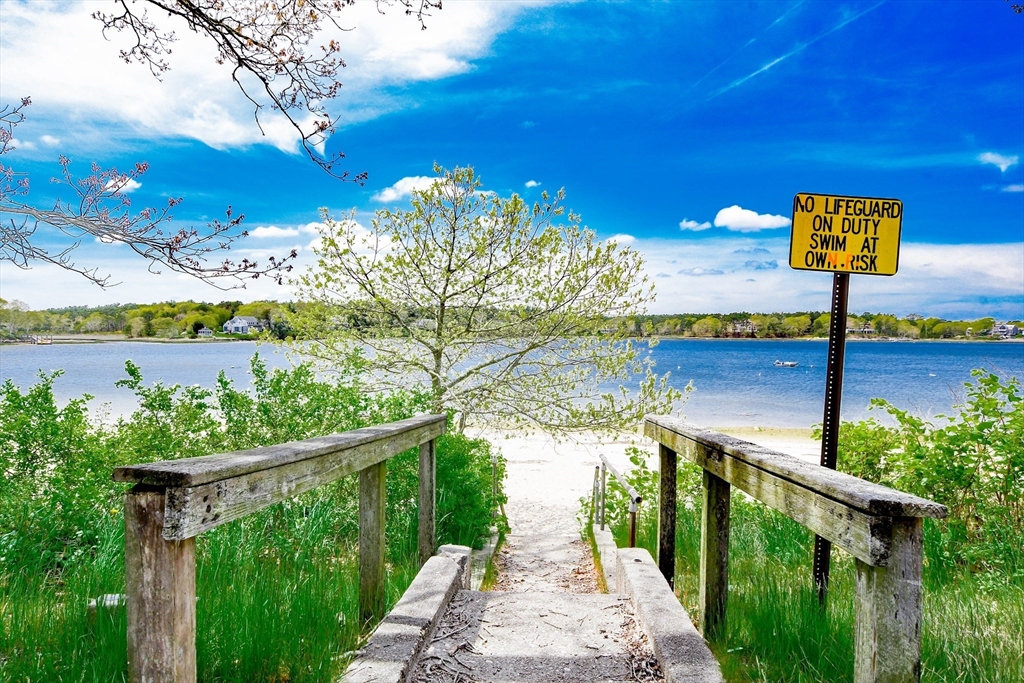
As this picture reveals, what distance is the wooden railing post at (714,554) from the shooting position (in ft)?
12.0

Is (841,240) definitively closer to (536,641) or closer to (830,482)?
(830,482)

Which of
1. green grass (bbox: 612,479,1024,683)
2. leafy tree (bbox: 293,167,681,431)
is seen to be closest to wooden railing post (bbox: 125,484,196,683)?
green grass (bbox: 612,479,1024,683)

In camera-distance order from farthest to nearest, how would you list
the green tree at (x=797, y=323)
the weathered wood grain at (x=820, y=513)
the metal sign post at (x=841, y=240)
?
the green tree at (x=797, y=323) → the metal sign post at (x=841, y=240) → the weathered wood grain at (x=820, y=513)

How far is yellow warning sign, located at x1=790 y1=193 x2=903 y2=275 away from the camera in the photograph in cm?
447

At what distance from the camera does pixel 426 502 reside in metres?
4.96

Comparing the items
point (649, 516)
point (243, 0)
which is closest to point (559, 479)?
point (649, 516)

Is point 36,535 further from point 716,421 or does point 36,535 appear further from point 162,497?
point 716,421

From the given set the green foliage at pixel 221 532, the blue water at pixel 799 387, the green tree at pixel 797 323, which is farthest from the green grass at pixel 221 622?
the green tree at pixel 797 323

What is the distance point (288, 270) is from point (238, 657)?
2473 millimetres

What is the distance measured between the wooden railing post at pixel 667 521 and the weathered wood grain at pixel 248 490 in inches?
84.8

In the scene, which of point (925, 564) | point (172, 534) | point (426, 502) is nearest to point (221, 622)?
point (172, 534)

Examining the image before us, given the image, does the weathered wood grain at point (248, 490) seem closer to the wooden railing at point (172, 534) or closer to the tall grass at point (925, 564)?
the wooden railing at point (172, 534)

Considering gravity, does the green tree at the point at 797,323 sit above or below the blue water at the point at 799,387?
above

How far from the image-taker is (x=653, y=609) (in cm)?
363
